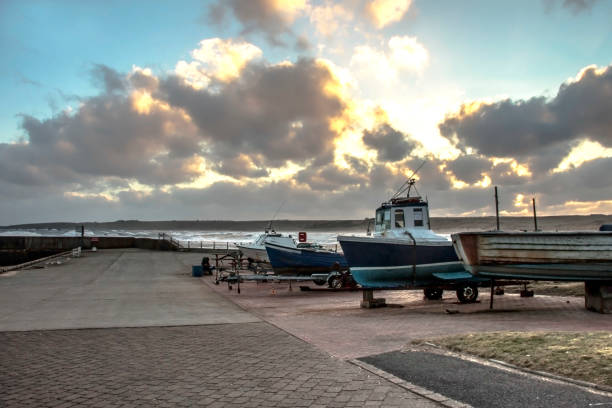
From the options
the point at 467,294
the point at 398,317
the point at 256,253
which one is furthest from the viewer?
the point at 256,253

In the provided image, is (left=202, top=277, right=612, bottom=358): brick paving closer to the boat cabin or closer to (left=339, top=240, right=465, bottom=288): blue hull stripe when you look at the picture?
(left=339, top=240, right=465, bottom=288): blue hull stripe

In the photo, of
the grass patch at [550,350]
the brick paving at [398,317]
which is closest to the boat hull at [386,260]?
the brick paving at [398,317]

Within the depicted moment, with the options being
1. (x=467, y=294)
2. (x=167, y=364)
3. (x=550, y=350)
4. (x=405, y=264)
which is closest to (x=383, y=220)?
(x=405, y=264)

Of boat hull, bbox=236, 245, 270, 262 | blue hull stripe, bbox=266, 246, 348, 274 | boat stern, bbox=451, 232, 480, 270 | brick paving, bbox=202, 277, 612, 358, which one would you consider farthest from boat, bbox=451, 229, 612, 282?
boat hull, bbox=236, 245, 270, 262

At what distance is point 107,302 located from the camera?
52.2 ft

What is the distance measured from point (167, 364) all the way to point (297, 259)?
16595 millimetres

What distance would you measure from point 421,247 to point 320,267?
9.07m

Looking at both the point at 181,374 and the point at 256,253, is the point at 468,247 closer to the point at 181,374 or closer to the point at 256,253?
the point at 181,374

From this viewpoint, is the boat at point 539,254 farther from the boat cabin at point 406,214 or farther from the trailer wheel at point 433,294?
→ the boat cabin at point 406,214

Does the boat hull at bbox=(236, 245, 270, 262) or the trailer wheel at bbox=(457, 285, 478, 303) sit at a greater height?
the boat hull at bbox=(236, 245, 270, 262)

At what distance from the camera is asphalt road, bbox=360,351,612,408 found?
538 cm

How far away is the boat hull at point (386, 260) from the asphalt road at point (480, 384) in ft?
27.6

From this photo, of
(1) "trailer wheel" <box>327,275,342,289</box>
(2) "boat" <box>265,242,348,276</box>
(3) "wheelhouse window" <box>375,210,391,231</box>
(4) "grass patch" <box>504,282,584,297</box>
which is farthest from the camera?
(2) "boat" <box>265,242,348,276</box>

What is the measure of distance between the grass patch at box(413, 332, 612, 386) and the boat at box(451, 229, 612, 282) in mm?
5473
